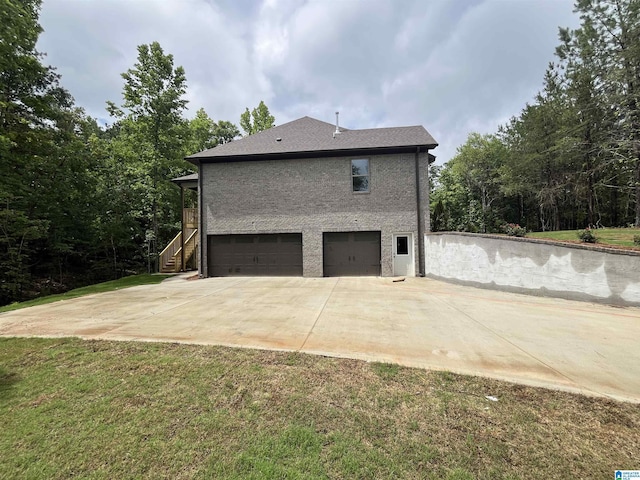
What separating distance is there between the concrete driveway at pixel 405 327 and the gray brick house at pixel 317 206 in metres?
4.31

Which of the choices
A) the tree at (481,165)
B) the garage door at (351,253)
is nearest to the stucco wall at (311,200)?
the garage door at (351,253)

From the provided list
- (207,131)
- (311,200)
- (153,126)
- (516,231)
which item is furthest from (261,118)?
(516,231)

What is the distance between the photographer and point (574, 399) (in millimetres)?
3059

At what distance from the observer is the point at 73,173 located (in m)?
15.4

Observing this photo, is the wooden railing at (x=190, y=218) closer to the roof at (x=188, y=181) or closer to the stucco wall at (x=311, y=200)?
the roof at (x=188, y=181)

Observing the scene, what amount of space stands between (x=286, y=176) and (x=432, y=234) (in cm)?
782

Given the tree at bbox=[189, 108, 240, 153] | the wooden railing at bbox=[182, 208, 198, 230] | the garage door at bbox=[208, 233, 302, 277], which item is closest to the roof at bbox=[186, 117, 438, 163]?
the wooden railing at bbox=[182, 208, 198, 230]

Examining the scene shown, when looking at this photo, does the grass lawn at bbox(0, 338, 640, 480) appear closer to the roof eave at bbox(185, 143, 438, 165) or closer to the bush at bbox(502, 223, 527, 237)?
the bush at bbox(502, 223, 527, 237)

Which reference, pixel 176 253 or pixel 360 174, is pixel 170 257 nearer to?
pixel 176 253

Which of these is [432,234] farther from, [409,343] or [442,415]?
[442,415]

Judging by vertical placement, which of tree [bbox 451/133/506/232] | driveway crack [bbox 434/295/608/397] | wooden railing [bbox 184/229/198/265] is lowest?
driveway crack [bbox 434/295/608/397]

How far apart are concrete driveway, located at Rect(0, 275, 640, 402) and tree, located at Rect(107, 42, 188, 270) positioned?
34.0ft

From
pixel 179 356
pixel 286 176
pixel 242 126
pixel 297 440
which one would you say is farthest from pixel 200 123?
pixel 297 440

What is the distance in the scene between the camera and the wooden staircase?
16.6 meters
